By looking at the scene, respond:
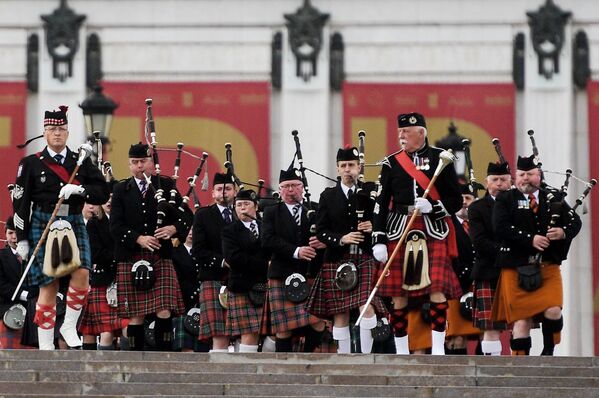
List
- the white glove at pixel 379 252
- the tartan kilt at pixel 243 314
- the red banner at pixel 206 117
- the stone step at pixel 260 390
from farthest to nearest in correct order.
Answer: the red banner at pixel 206 117, the tartan kilt at pixel 243 314, the white glove at pixel 379 252, the stone step at pixel 260 390

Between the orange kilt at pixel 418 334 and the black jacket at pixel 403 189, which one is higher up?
the black jacket at pixel 403 189

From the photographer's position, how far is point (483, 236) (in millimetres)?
21984

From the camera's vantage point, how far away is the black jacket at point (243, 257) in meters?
22.3

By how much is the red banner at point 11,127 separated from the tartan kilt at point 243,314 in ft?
57.5

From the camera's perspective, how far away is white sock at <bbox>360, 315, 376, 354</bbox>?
2114cm

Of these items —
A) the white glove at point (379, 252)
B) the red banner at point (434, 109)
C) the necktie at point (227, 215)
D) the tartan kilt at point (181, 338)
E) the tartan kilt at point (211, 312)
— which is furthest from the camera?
the red banner at point (434, 109)

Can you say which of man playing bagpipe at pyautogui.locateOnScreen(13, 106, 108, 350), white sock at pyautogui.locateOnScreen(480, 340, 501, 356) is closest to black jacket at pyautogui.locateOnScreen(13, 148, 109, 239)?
man playing bagpipe at pyautogui.locateOnScreen(13, 106, 108, 350)

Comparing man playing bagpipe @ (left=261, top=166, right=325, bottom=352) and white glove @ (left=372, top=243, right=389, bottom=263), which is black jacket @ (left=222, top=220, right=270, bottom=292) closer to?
man playing bagpipe @ (left=261, top=166, right=325, bottom=352)

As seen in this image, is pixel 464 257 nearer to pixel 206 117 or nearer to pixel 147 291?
pixel 147 291

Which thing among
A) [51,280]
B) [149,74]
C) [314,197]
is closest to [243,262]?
[51,280]

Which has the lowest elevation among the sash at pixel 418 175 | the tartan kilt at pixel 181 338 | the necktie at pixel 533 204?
the tartan kilt at pixel 181 338

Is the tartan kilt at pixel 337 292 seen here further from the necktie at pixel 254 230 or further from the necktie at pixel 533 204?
the necktie at pixel 533 204

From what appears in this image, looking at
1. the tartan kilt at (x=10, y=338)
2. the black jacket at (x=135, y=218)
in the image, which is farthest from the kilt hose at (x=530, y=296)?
the tartan kilt at (x=10, y=338)

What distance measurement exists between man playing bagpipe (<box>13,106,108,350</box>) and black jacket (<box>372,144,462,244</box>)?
2237 millimetres
